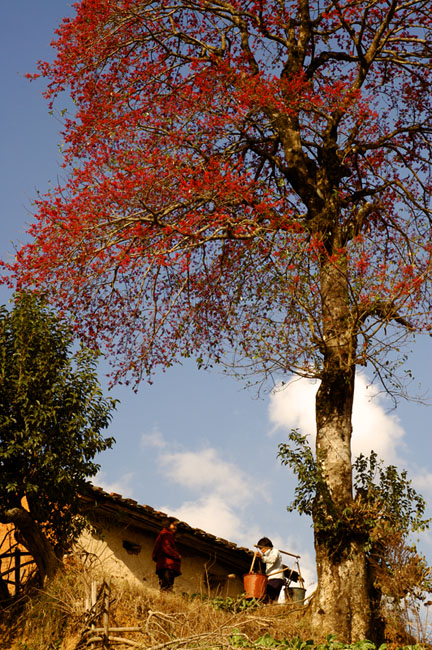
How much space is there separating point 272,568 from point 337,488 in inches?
107

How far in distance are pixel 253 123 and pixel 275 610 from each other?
373 inches

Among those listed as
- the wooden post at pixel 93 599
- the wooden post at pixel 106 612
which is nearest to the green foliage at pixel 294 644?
the wooden post at pixel 106 612

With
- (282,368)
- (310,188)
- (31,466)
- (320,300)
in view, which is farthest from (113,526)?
(310,188)

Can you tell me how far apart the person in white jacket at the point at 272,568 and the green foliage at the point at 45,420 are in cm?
385

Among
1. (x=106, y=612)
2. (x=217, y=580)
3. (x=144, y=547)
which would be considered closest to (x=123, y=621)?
(x=106, y=612)

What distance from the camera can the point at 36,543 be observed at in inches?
445

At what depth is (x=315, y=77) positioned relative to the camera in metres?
17.0

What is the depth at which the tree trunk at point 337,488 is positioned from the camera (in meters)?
11.4

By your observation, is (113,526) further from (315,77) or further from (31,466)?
(315,77)

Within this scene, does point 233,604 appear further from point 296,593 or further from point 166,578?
point 296,593

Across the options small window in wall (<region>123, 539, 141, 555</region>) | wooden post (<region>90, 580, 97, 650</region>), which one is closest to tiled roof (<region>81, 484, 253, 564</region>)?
small window in wall (<region>123, 539, 141, 555</region>)

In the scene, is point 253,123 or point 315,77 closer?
point 253,123

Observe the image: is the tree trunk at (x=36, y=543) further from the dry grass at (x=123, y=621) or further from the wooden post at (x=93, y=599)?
the wooden post at (x=93, y=599)

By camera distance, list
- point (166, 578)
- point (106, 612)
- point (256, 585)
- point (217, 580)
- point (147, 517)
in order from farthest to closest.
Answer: point (217, 580), point (147, 517), point (256, 585), point (166, 578), point (106, 612)
